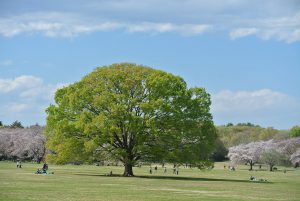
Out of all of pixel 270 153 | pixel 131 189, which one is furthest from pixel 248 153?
pixel 131 189

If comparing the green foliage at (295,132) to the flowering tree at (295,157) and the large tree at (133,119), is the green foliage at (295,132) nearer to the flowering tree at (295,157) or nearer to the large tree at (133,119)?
the flowering tree at (295,157)

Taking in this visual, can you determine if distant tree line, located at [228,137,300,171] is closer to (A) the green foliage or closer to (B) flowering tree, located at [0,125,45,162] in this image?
(A) the green foliage

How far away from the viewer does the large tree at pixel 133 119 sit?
64.0 meters

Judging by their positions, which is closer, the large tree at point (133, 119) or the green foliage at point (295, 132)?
the large tree at point (133, 119)

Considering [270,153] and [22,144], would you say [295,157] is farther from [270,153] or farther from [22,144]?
[22,144]

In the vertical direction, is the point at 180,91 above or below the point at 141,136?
above

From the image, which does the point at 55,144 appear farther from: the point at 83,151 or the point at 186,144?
the point at 186,144

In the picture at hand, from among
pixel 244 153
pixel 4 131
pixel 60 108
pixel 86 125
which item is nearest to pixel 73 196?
pixel 86 125

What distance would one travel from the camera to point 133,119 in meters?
63.1

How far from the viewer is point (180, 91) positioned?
6600 cm

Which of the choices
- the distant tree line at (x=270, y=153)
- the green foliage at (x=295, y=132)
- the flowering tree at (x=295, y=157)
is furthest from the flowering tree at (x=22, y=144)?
the green foliage at (x=295, y=132)

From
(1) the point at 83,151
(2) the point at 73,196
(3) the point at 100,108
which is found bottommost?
(2) the point at 73,196

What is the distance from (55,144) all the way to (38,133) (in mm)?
77339

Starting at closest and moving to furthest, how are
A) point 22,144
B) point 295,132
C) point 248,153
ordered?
point 22,144
point 248,153
point 295,132
